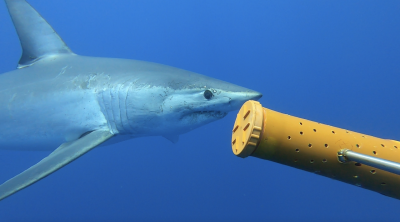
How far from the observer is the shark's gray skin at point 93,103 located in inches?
85.2

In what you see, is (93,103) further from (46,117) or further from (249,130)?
(249,130)

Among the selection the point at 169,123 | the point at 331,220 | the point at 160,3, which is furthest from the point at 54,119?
the point at 160,3

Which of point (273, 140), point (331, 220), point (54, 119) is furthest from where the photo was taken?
point (331, 220)

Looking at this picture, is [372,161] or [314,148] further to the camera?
[314,148]

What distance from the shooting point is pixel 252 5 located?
69.6ft

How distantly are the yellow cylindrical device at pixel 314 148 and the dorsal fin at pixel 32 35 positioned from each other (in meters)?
3.26

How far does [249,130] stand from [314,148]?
0.28 metres

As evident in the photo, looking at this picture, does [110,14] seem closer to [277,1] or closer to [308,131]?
[277,1]

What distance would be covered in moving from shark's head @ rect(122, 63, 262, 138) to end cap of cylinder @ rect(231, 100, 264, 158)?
1.00 meters

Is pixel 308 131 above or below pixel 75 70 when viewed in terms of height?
below

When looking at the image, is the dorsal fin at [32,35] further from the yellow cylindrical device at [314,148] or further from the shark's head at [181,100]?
the yellow cylindrical device at [314,148]

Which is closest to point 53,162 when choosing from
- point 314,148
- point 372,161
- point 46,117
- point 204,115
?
point 46,117

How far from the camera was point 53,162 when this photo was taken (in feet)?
6.63

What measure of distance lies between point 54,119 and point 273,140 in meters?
2.45
